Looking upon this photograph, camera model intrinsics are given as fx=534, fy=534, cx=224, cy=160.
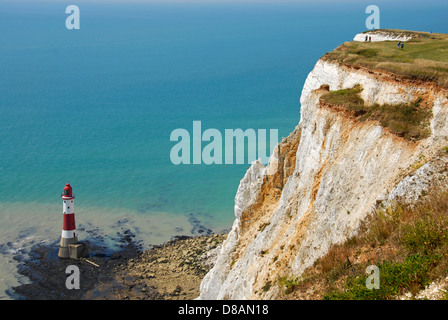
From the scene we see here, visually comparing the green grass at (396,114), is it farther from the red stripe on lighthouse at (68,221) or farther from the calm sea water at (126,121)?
the calm sea water at (126,121)

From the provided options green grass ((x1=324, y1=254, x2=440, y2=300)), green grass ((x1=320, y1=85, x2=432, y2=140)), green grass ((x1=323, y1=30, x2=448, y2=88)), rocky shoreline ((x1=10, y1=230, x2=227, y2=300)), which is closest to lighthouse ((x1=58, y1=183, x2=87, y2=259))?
rocky shoreline ((x1=10, y1=230, x2=227, y2=300))

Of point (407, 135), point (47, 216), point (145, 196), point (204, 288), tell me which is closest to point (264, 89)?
point (145, 196)

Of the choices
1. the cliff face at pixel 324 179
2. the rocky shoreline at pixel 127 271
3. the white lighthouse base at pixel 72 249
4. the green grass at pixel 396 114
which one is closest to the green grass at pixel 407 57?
the cliff face at pixel 324 179

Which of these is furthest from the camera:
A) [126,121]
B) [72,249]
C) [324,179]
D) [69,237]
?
[126,121]

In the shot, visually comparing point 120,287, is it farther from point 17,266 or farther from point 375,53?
point 375,53

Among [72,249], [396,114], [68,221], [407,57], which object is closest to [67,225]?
[68,221]

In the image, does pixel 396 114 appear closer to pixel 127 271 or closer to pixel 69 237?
pixel 127 271

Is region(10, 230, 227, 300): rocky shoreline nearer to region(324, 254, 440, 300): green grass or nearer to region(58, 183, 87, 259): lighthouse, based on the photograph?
region(58, 183, 87, 259): lighthouse
